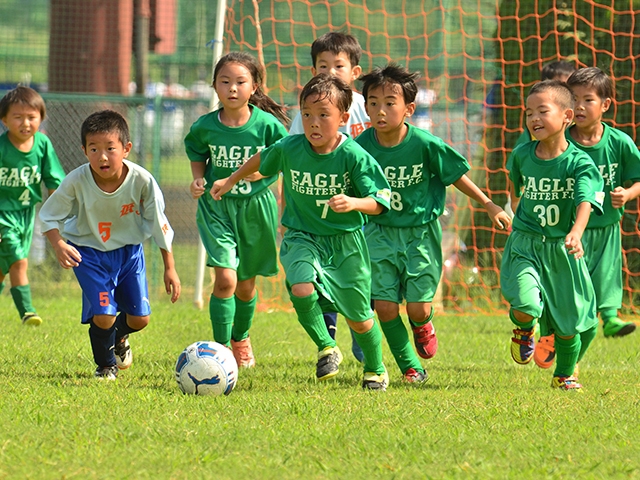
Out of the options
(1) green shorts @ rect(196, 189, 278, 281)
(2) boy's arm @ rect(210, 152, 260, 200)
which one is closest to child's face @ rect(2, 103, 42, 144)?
(1) green shorts @ rect(196, 189, 278, 281)

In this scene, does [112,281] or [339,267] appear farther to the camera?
[112,281]

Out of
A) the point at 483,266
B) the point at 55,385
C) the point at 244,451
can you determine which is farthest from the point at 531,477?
the point at 483,266

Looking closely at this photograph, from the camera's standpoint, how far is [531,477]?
358cm

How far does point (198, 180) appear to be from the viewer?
227 inches

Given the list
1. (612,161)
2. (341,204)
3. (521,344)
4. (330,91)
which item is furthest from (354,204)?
(612,161)

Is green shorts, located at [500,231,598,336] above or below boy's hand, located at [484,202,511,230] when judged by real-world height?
below

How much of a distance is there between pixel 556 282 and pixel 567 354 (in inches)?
16.1

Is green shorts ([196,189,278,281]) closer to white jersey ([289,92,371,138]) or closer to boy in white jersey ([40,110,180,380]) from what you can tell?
boy in white jersey ([40,110,180,380])

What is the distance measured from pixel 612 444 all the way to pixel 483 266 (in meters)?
5.98

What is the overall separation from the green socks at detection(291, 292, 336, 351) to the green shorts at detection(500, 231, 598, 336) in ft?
3.25

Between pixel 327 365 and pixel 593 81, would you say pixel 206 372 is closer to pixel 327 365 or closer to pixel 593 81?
pixel 327 365

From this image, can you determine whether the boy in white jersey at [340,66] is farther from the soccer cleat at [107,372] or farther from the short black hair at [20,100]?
the short black hair at [20,100]

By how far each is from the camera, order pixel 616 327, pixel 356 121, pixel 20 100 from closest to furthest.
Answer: pixel 356 121, pixel 616 327, pixel 20 100

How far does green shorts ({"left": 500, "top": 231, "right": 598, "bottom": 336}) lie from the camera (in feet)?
17.6
